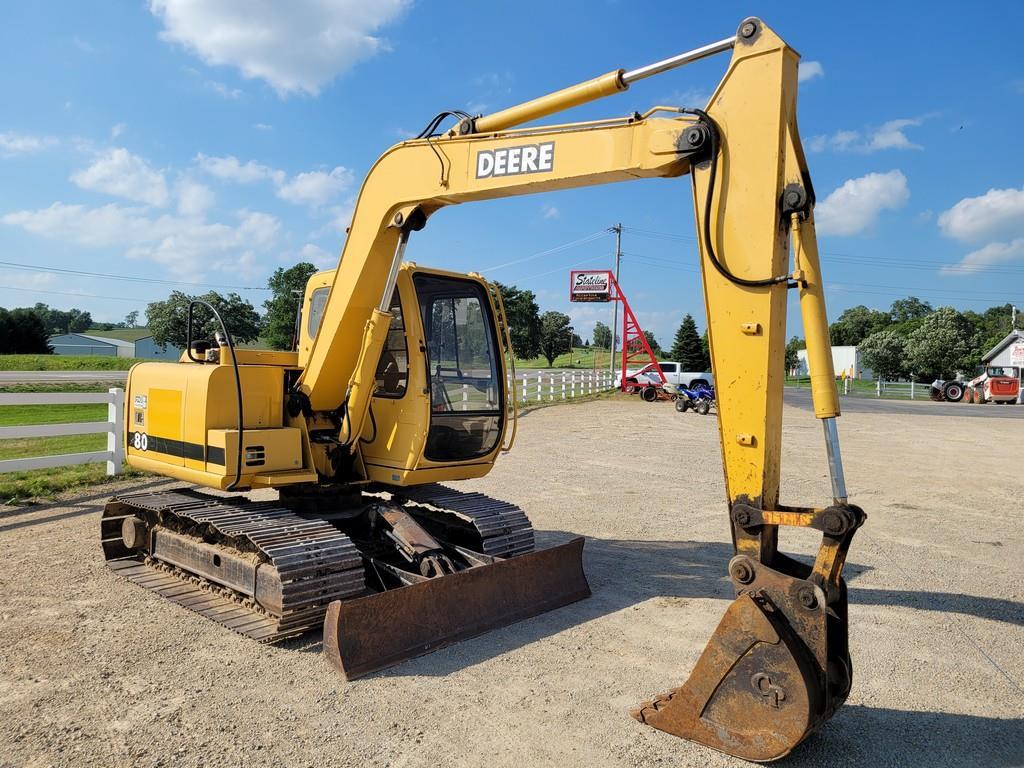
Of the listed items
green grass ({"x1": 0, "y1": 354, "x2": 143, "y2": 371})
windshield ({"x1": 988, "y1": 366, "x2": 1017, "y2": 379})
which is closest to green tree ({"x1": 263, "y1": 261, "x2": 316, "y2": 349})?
green grass ({"x1": 0, "y1": 354, "x2": 143, "y2": 371})

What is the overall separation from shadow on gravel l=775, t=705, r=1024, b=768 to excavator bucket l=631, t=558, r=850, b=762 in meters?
0.25

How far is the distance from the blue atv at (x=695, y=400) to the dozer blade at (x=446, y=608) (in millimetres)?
19249

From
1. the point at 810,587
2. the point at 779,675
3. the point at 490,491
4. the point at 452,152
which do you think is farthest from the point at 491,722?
the point at 490,491

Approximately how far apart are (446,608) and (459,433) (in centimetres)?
176

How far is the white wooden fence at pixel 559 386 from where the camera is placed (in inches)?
1076

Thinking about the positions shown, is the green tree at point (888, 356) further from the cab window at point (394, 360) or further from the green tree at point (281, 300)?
the cab window at point (394, 360)

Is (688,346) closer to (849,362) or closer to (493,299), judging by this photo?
(849,362)

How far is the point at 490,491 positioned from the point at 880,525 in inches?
197

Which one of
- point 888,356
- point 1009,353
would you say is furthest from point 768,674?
point 888,356

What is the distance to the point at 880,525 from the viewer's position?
29.7 ft

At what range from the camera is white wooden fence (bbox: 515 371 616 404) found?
27328mm

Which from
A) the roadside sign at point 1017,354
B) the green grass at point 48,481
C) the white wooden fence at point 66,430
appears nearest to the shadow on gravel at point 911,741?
the white wooden fence at point 66,430

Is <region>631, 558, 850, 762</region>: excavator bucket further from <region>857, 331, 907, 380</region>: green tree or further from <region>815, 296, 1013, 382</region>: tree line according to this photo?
<region>857, 331, 907, 380</region>: green tree

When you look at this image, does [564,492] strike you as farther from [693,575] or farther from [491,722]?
[491,722]
